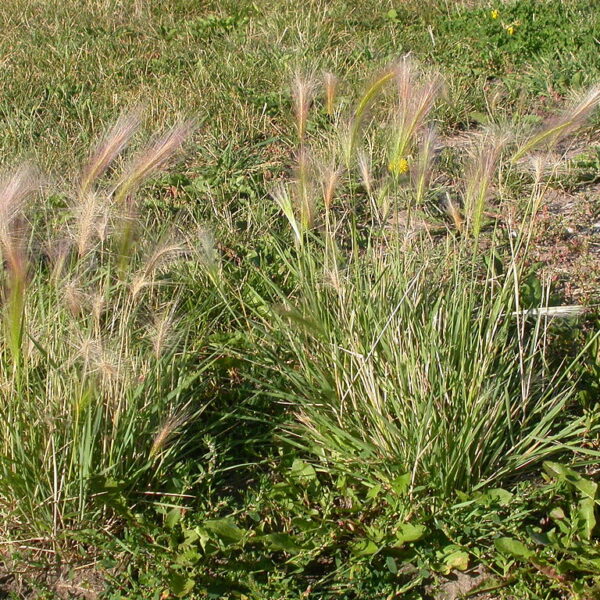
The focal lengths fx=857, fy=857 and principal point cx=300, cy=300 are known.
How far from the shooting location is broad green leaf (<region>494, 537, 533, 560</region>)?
7.41ft

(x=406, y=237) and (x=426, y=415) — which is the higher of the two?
(x=406, y=237)

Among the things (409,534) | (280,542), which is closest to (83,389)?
(280,542)

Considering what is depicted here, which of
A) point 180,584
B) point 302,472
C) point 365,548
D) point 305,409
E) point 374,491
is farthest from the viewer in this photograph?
point 305,409

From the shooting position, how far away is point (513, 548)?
89.2 inches

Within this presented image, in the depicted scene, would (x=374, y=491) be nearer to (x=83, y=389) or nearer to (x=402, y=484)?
(x=402, y=484)

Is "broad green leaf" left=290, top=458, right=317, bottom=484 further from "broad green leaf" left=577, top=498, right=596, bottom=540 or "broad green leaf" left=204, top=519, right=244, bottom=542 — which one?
"broad green leaf" left=577, top=498, right=596, bottom=540

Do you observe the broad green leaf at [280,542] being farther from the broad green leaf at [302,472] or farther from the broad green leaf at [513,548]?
the broad green leaf at [513,548]

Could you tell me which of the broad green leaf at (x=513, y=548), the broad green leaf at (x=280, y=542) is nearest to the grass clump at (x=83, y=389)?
the broad green leaf at (x=280, y=542)

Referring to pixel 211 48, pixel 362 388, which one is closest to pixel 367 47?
pixel 211 48

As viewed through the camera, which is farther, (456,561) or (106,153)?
(106,153)

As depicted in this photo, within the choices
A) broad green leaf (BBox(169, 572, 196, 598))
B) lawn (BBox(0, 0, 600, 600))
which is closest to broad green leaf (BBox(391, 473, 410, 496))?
lawn (BBox(0, 0, 600, 600))

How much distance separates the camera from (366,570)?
2281mm

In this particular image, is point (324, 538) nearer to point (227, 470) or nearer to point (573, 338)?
point (227, 470)

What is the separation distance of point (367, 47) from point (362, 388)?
3229 millimetres
